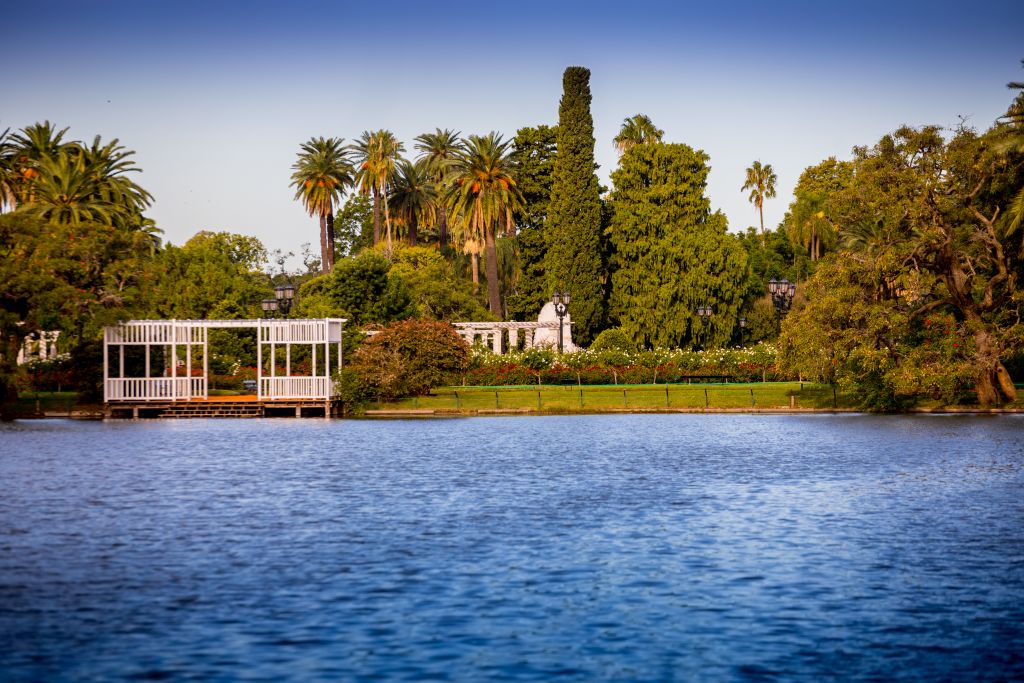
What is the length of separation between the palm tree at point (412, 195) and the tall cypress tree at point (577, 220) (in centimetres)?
2574

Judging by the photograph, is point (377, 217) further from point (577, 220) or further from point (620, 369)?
point (620, 369)

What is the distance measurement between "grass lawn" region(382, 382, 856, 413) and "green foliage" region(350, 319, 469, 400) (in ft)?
3.50

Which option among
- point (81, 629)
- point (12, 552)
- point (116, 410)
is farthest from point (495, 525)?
point (116, 410)

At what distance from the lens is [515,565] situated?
1955cm

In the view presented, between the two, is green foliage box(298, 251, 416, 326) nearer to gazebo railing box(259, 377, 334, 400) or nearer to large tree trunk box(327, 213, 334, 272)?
large tree trunk box(327, 213, 334, 272)

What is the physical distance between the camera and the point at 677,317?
82.7m

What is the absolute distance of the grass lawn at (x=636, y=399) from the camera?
55.4 m

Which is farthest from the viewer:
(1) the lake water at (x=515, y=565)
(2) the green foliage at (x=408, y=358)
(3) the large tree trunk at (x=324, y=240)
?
(3) the large tree trunk at (x=324, y=240)

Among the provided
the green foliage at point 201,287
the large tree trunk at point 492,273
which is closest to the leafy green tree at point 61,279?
the green foliage at point 201,287

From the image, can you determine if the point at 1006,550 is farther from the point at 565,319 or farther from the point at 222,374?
the point at 565,319

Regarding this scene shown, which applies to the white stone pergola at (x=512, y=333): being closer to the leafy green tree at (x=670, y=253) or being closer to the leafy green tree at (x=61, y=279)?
the leafy green tree at (x=670, y=253)

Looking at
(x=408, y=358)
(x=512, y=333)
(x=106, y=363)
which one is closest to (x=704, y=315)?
(x=512, y=333)

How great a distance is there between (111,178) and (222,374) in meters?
21.1

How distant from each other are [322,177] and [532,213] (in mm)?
20640
